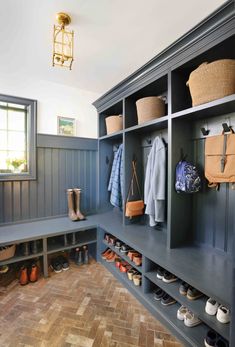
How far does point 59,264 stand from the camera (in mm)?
2291

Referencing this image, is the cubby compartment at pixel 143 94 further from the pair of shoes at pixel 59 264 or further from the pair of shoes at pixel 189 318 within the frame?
the pair of shoes at pixel 59 264

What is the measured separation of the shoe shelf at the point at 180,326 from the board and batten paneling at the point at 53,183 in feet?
5.45

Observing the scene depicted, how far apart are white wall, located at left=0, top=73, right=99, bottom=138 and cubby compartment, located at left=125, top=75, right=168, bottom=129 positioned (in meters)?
0.85

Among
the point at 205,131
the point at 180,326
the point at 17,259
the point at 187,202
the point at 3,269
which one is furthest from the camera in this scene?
the point at 3,269

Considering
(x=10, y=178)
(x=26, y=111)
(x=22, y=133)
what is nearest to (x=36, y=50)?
(x=26, y=111)

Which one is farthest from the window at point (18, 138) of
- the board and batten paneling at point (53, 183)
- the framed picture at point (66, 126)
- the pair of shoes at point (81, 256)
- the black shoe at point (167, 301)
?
the black shoe at point (167, 301)

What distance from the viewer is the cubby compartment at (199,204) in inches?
61.2

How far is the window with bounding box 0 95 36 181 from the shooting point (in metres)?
2.34

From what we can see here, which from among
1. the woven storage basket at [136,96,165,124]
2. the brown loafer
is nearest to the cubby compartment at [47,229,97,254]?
the brown loafer

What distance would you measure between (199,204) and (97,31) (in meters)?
1.82

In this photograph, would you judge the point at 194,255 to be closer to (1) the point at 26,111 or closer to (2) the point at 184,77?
(2) the point at 184,77

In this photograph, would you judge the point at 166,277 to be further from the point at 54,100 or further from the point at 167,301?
the point at 54,100

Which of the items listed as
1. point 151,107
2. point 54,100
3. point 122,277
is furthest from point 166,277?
point 54,100

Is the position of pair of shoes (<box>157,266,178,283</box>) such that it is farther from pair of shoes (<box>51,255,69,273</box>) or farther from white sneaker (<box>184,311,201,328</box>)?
pair of shoes (<box>51,255,69,273</box>)
